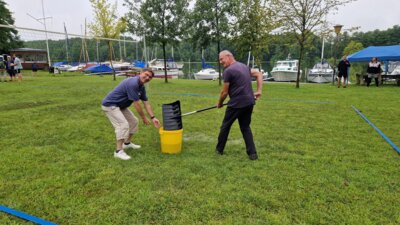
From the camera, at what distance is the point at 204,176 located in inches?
162

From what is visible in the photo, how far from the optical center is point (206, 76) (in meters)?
38.3

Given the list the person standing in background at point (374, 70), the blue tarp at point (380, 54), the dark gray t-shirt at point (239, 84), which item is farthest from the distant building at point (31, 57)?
the dark gray t-shirt at point (239, 84)

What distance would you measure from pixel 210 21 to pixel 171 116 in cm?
1433

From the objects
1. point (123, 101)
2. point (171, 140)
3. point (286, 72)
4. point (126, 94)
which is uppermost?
point (126, 94)

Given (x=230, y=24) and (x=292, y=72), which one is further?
(x=292, y=72)

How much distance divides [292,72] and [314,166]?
106 ft

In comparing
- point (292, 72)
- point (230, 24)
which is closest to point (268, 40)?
point (230, 24)

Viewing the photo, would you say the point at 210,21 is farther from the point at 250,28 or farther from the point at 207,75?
the point at 207,75

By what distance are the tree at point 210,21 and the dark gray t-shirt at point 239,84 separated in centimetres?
1277

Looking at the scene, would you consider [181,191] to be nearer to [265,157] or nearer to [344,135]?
[265,157]

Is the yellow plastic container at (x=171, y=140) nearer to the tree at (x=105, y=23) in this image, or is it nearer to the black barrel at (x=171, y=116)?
the black barrel at (x=171, y=116)

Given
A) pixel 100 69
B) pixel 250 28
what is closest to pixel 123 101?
pixel 250 28

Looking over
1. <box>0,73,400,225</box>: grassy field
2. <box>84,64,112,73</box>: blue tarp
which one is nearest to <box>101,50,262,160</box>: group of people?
<box>0,73,400,225</box>: grassy field

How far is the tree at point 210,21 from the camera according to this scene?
57.5ft
